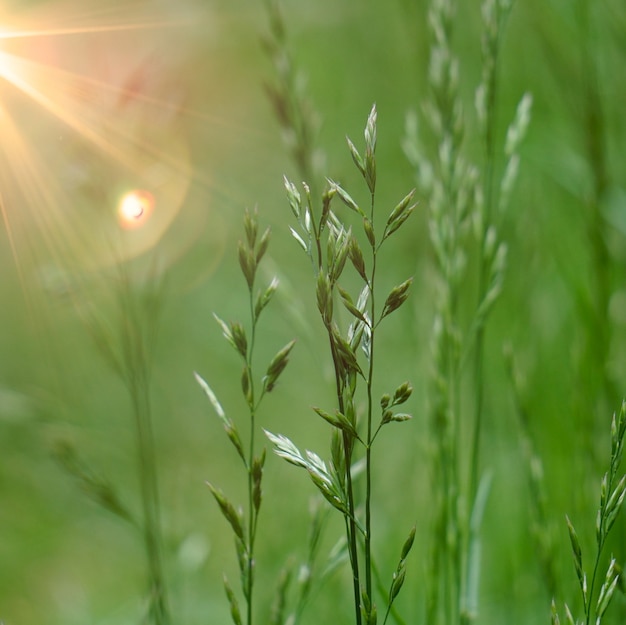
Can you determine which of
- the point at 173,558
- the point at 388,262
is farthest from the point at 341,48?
the point at 173,558

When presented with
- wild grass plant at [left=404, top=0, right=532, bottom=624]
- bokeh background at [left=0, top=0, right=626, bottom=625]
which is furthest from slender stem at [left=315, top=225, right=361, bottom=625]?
bokeh background at [left=0, top=0, right=626, bottom=625]

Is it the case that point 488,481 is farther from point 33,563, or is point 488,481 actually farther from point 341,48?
point 341,48

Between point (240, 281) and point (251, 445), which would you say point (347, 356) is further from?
point (240, 281)

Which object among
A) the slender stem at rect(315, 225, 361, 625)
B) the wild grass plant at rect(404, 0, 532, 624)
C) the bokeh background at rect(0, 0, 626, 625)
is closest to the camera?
the slender stem at rect(315, 225, 361, 625)

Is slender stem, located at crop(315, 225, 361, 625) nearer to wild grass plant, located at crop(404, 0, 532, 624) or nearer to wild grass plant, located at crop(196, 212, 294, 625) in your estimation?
wild grass plant, located at crop(196, 212, 294, 625)

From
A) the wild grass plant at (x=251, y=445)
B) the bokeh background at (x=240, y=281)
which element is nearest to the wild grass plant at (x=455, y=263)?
the bokeh background at (x=240, y=281)

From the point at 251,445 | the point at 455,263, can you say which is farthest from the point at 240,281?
the point at 251,445

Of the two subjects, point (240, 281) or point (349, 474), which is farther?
point (240, 281)

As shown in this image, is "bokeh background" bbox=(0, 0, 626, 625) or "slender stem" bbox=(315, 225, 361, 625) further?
"bokeh background" bbox=(0, 0, 626, 625)
